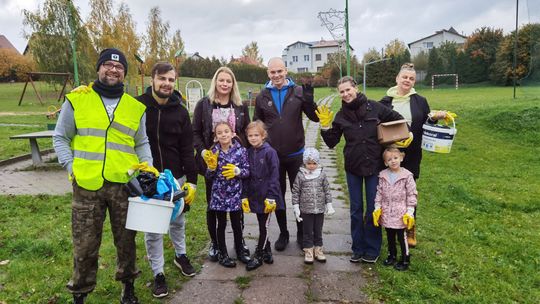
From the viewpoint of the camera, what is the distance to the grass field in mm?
3381

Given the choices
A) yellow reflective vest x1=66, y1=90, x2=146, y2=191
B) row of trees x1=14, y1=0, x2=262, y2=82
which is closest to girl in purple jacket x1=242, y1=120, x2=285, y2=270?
yellow reflective vest x1=66, y1=90, x2=146, y2=191

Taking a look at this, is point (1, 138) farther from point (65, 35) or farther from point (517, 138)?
point (65, 35)

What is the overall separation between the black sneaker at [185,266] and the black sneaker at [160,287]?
0.97 feet

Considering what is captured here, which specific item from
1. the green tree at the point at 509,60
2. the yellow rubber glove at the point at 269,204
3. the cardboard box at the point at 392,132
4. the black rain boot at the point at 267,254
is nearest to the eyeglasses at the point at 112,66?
the yellow rubber glove at the point at 269,204

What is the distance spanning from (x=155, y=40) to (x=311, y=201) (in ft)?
89.3

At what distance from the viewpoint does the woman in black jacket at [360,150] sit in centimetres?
381

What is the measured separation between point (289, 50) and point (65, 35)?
2474 inches

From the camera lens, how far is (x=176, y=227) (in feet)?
12.0

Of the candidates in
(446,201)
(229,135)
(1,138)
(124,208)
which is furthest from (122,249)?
(1,138)

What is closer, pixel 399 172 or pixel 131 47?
pixel 399 172

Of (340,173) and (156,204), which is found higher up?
(156,204)

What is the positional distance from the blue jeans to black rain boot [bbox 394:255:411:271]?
0.22 m

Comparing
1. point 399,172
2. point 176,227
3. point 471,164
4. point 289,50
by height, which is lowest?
point 471,164

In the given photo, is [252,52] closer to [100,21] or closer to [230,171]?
[100,21]
